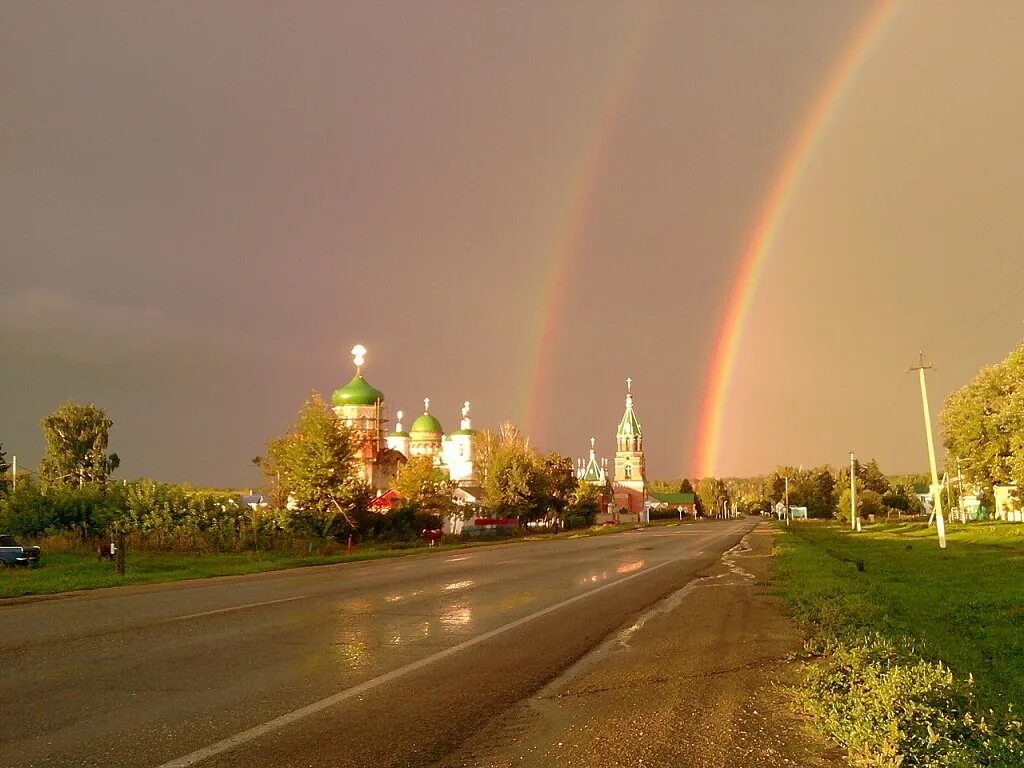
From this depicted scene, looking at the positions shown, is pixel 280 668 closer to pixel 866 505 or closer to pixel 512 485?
pixel 512 485

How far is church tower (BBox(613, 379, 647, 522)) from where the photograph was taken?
175m

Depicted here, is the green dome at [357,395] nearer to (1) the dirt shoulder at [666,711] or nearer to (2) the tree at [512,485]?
(2) the tree at [512,485]

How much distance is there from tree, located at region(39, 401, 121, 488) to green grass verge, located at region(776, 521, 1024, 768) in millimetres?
92392

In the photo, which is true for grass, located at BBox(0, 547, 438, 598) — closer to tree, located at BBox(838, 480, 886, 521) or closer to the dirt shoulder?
the dirt shoulder

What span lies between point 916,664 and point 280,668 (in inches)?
257

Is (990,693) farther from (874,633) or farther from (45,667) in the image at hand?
(45,667)

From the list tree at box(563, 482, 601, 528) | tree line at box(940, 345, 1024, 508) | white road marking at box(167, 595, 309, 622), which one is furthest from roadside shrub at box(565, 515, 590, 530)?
white road marking at box(167, 595, 309, 622)

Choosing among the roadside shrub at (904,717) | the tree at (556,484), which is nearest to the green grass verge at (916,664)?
the roadside shrub at (904,717)

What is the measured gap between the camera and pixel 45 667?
33.4 ft

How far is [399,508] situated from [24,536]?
21152mm

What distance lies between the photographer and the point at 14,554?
31.2m

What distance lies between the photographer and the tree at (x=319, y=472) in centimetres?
4603

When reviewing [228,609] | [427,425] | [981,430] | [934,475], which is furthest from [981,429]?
[228,609]

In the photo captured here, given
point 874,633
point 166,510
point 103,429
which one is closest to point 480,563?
point 166,510
